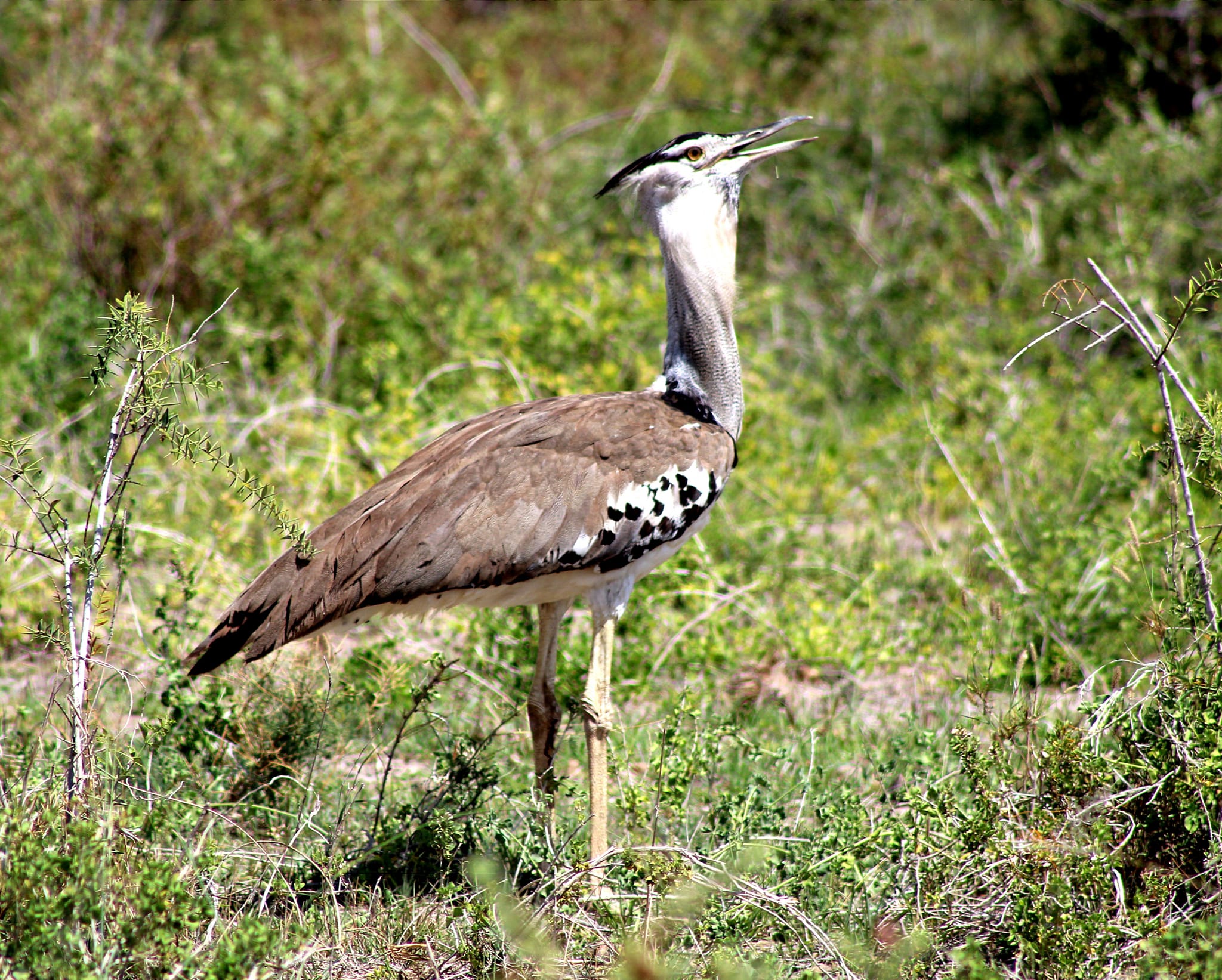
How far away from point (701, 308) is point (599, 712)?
993 millimetres

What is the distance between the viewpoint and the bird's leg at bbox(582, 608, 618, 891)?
2.75m

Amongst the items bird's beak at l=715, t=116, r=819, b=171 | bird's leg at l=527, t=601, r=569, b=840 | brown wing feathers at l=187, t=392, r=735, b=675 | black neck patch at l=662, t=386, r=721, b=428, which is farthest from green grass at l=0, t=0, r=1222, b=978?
bird's beak at l=715, t=116, r=819, b=171

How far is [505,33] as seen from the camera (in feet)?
24.8

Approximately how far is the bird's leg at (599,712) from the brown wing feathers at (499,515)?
6.9 inches

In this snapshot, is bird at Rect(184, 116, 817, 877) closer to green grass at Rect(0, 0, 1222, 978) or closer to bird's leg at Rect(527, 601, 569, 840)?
bird's leg at Rect(527, 601, 569, 840)

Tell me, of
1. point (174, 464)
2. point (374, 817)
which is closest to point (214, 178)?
point (174, 464)

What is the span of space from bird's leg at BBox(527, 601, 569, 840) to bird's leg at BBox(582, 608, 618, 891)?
17cm

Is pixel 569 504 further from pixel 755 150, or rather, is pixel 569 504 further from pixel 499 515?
pixel 755 150

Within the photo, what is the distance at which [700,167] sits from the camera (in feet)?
10.2

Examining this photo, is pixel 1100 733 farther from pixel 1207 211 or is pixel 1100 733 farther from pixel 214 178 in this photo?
pixel 214 178

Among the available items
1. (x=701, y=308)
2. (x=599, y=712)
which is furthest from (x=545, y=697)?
(x=701, y=308)

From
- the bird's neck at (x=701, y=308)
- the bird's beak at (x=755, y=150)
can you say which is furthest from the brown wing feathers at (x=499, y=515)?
the bird's beak at (x=755, y=150)

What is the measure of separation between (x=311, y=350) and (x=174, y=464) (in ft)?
2.62

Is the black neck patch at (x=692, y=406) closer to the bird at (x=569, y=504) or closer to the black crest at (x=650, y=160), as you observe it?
the bird at (x=569, y=504)
